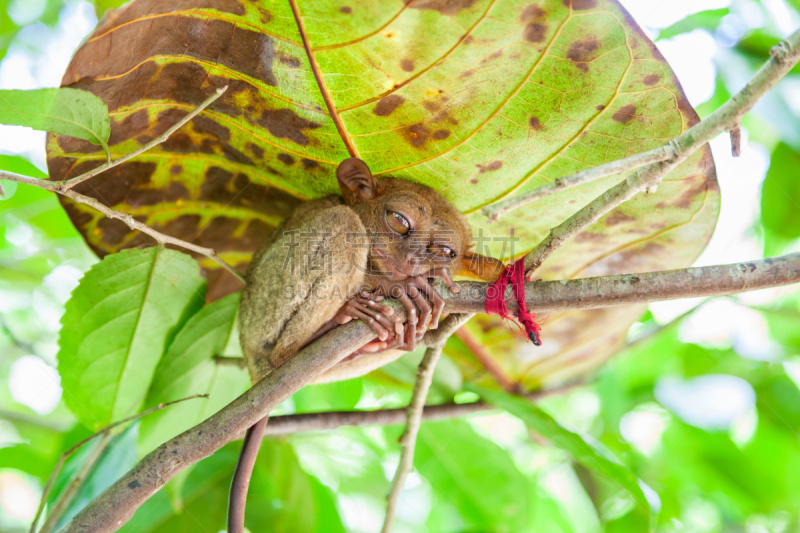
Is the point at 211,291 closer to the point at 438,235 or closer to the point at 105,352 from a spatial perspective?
the point at 105,352

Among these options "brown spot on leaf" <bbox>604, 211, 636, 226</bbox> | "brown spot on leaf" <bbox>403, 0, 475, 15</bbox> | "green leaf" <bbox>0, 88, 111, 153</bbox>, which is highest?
"green leaf" <bbox>0, 88, 111, 153</bbox>

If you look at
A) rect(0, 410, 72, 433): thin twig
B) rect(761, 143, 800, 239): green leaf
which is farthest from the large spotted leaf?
rect(0, 410, 72, 433): thin twig

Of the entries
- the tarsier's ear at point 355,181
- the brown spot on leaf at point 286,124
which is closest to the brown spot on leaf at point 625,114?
the tarsier's ear at point 355,181

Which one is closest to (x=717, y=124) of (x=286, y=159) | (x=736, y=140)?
(x=736, y=140)

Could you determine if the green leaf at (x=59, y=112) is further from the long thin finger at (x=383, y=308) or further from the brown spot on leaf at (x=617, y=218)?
the brown spot on leaf at (x=617, y=218)

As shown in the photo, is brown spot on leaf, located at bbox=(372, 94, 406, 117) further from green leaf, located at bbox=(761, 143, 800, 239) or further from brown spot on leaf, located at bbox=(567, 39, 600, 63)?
green leaf, located at bbox=(761, 143, 800, 239)

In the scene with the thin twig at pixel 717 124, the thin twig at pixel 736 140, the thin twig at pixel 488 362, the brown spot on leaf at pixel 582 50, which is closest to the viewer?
the thin twig at pixel 717 124
